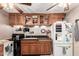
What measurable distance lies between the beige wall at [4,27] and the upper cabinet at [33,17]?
0.54ft

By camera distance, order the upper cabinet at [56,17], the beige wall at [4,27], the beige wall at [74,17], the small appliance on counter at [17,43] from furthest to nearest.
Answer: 1. the upper cabinet at [56,17]
2. the small appliance on counter at [17,43]
3. the beige wall at [4,27]
4. the beige wall at [74,17]

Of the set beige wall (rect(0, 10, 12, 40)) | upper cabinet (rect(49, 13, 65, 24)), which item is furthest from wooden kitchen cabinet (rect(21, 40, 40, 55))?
upper cabinet (rect(49, 13, 65, 24))

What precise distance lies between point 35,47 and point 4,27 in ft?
3.44

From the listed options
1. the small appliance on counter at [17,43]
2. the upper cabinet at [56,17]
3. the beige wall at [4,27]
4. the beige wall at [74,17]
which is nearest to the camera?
the beige wall at [74,17]

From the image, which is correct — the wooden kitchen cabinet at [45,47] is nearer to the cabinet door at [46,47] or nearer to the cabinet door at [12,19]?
the cabinet door at [46,47]

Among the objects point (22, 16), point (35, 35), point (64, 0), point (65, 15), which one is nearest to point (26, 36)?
point (35, 35)

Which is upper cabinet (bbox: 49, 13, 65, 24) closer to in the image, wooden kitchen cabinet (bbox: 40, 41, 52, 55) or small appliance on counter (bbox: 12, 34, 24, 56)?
wooden kitchen cabinet (bbox: 40, 41, 52, 55)

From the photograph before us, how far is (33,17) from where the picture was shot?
4.15 m

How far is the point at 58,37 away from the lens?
350 centimetres

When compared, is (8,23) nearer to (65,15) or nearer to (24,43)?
(24,43)

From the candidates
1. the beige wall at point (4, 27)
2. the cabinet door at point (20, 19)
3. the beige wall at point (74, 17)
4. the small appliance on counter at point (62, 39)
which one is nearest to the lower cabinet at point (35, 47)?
the small appliance on counter at point (62, 39)

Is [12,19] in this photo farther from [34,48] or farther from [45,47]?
[45,47]

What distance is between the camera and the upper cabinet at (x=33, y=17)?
4004 millimetres

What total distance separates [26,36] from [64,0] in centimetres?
336
